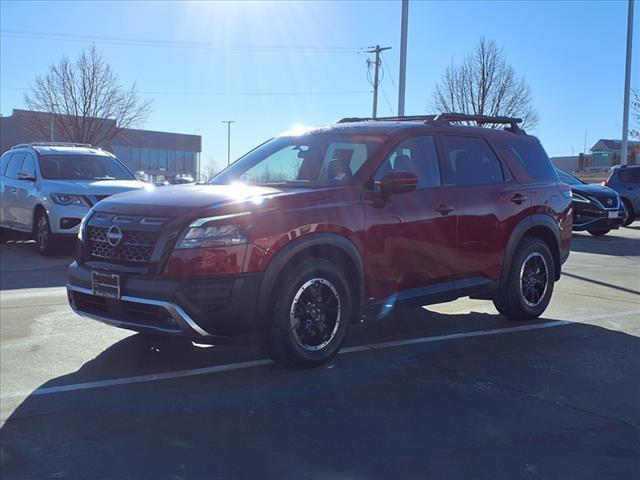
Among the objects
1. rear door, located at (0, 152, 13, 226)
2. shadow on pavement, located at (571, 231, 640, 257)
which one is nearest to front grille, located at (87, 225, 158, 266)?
rear door, located at (0, 152, 13, 226)

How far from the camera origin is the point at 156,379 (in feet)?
16.1

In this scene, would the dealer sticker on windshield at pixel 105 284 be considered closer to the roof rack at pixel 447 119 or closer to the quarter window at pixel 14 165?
the roof rack at pixel 447 119

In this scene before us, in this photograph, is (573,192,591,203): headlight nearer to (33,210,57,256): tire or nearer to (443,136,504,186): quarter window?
(443,136,504,186): quarter window

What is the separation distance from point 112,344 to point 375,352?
2.23 meters

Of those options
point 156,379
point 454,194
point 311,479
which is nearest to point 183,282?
point 156,379

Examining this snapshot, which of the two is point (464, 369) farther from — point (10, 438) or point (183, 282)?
point (10, 438)

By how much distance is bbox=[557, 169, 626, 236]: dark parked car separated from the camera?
53.5 feet

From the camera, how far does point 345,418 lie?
4191mm

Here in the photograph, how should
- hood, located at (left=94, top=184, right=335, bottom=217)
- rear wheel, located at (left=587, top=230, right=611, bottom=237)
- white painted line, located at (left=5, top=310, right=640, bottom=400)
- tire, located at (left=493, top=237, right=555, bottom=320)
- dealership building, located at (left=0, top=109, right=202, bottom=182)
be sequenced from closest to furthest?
white painted line, located at (left=5, top=310, right=640, bottom=400) < hood, located at (left=94, top=184, right=335, bottom=217) < tire, located at (left=493, top=237, right=555, bottom=320) < rear wheel, located at (left=587, top=230, right=611, bottom=237) < dealership building, located at (left=0, top=109, right=202, bottom=182)

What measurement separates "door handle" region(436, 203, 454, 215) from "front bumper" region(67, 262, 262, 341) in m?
1.94

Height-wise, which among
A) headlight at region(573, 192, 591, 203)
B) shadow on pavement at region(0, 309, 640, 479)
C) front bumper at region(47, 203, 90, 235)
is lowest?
shadow on pavement at region(0, 309, 640, 479)

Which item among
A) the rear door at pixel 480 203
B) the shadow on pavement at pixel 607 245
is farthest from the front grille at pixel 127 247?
the shadow on pavement at pixel 607 245

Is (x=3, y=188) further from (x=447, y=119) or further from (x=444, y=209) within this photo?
(x=444, y=209)

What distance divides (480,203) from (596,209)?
1126 centimetres
